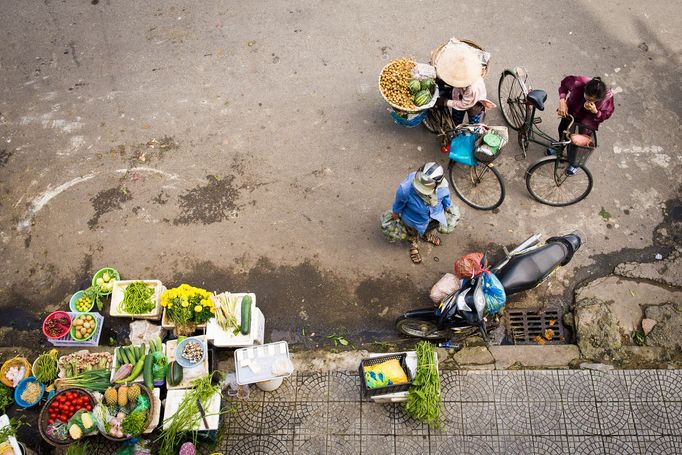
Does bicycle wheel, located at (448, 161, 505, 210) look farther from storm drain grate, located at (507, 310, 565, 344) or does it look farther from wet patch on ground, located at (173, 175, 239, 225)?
wet patch on ground, located at (173, 175, 239, 225)

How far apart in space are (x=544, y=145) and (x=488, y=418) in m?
3.65

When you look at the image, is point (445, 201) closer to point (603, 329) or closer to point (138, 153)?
point (603, 329)

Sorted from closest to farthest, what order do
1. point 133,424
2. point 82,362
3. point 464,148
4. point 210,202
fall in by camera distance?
point 133,424 < point 82,362 < point 464,148 < point 210,202

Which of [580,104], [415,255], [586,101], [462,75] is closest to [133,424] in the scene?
[415,255]

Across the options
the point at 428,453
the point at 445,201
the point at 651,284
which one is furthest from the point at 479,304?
the point at 651,284

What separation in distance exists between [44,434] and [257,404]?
2191 mm

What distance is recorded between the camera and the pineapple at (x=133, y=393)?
5391 millimetres

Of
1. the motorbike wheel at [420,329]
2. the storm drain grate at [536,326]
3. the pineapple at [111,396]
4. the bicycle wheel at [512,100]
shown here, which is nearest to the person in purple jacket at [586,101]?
the bicycle wheel at [512,100]

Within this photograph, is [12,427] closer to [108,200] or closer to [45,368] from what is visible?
[45,368]

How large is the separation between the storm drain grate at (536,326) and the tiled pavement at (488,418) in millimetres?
441

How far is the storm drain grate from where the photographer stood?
20.4 feet

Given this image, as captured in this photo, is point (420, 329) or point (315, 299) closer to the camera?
point (420, 329)

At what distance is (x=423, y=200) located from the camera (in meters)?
5.69

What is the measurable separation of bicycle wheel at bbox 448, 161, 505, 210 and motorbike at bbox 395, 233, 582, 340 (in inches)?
44.6
